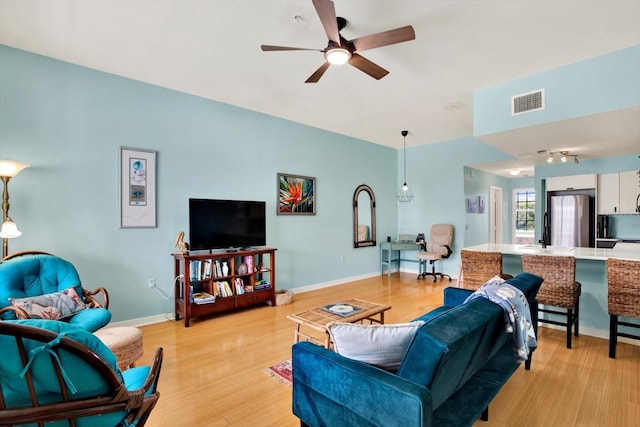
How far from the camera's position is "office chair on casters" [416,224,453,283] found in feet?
20.8

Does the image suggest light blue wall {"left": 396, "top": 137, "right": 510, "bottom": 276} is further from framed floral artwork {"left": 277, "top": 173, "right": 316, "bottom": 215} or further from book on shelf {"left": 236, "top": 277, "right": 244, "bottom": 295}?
book on shelf {"left": 236, "top": 277, "right": 244, "bottom": 295}

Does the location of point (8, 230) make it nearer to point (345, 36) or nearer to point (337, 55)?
point (337, 55)

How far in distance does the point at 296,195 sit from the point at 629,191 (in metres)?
5.44

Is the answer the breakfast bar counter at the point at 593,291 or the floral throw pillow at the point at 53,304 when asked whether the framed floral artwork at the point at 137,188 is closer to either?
the floral throw pillow at the point at 53,304

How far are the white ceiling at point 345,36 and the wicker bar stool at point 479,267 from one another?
1.53 m

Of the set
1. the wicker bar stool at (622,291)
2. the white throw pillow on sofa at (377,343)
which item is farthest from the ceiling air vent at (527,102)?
the white throw pillow on sofa at (377,343)

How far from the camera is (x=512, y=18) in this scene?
2.55m

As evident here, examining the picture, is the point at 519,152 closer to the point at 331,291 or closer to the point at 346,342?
the point at 331,291

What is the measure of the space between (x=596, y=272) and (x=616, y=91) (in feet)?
6.05

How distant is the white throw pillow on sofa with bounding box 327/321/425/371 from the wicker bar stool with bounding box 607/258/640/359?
8.37 ft

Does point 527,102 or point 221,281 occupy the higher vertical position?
point 527,102

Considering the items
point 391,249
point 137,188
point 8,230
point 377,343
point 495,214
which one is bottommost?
point 391,249

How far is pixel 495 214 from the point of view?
831 cm

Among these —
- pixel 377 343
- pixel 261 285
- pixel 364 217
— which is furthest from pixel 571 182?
pixel 377 343
